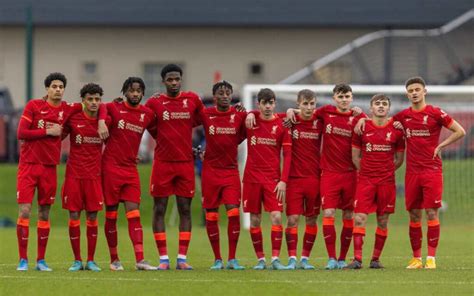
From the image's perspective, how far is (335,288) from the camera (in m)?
15.7

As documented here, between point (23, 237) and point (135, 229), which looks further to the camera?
point (135, 229)

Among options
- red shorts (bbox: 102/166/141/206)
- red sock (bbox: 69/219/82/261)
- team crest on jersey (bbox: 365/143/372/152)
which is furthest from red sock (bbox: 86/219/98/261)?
team crest on jersey (bbox: 365/143/372/152)

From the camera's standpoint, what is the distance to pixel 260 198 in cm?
1842

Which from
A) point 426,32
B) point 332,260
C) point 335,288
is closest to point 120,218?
point 426,32

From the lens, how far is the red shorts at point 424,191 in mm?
18297

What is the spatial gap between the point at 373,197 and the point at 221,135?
6.46 feet

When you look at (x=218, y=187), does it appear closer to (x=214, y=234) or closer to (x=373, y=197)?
(x=214, y=234)

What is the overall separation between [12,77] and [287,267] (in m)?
29.7

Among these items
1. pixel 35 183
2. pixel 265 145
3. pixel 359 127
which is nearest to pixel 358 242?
pixel 359 127

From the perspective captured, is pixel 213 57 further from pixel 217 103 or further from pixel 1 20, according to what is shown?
pixel 217 103

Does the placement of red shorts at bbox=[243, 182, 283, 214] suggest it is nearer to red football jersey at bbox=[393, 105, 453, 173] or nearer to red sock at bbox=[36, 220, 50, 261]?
red football jersey at bbox=[393, 105, 453, 173]

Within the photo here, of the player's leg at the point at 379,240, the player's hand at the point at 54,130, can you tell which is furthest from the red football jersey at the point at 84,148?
the player's leg at the point at 379,240

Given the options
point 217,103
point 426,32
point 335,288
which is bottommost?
point 335,288

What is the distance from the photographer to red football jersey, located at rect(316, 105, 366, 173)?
18.5m
